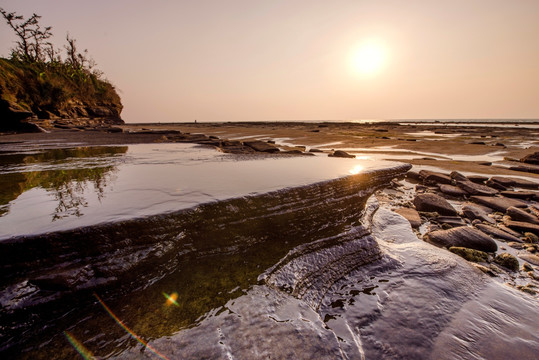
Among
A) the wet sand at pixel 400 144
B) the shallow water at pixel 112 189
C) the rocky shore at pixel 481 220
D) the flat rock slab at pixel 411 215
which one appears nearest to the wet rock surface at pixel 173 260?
the shallow water at pixel 112 189

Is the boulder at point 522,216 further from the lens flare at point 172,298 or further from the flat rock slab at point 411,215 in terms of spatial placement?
the lens flare at point 172,298

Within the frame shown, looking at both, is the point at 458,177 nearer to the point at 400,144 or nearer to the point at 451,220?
the point at 451,220

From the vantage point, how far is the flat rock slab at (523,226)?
122 inches

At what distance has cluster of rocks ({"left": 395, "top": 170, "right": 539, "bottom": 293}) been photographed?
2512 mm

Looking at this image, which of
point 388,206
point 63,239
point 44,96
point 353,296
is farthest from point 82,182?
point 44,96

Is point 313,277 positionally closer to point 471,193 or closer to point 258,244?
point 258,244

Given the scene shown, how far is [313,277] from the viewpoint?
1.87 meters

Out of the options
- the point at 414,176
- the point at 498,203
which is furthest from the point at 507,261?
the point at 414,176

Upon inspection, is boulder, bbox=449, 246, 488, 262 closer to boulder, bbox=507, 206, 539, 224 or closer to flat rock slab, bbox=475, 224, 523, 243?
flat rock slab, bbox=475, 224, 523, 243

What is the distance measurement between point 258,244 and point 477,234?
2779 mm

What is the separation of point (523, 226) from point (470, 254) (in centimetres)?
151

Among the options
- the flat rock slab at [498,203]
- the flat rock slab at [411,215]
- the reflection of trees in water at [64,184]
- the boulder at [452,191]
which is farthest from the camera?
the boulder at [452,191]

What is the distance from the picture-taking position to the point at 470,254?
8.23 ft

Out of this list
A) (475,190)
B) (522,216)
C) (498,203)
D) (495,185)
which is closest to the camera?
(522,216)
